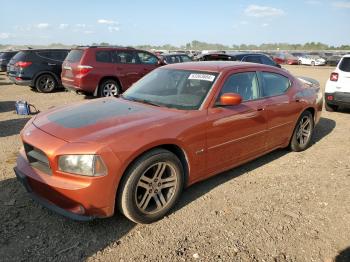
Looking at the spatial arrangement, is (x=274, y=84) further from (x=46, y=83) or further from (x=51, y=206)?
(x=46, y=83)

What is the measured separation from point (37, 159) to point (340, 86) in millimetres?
7721

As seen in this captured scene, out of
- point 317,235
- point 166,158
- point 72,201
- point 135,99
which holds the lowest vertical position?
point 317,235

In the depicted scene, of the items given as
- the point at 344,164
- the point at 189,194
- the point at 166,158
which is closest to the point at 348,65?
the point at 344,164

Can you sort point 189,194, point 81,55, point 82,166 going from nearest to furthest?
point 82,166 → point 189,194 → point 81,55

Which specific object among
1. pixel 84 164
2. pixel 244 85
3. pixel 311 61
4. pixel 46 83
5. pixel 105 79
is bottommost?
→ pixel 311 61

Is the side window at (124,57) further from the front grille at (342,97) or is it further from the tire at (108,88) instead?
the front grille at (342,97)

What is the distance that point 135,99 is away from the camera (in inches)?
174

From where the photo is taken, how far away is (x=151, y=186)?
3.49 m

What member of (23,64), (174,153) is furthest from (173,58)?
(174,153)

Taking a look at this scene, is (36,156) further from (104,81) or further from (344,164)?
(104,81)

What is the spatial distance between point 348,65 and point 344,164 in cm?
427

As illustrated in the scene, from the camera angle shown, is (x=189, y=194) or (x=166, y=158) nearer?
(x=166, y=158)

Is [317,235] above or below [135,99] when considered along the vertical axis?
below

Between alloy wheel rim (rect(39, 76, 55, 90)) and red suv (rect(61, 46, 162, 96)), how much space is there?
2.58m
